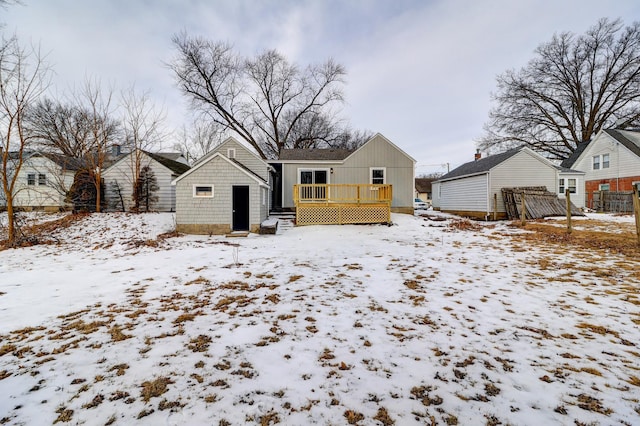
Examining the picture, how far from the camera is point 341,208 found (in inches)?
535

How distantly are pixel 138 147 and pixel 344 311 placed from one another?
17897 mm

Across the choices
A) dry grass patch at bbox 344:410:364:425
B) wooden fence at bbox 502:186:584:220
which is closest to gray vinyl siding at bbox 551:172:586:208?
wooden fence at bbox 502:186:584:220

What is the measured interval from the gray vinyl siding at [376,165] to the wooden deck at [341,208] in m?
3.34

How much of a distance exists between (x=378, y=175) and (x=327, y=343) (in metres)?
15.1

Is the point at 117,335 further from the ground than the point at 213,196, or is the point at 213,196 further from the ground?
the point at 213,196

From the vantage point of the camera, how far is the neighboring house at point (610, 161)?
1975cm

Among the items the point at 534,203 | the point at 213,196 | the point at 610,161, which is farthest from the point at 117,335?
the point at 610,161

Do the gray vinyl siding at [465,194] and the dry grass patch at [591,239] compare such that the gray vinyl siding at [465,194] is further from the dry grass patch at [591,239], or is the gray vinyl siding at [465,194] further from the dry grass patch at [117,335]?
the dry grass patch at [117,335]

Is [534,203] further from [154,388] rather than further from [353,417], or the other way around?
[154,388]

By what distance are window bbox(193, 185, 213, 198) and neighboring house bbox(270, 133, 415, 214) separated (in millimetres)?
6070

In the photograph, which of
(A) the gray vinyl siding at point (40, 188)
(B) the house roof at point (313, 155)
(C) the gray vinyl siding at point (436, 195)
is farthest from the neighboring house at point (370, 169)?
(A) the gray vinyl siding at point (40, 188)

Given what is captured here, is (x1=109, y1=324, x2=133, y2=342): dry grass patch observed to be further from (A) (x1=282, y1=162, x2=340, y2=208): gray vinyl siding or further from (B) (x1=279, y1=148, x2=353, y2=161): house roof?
(B) (x1=279, y1=148, x2=353, y2=161): house roof

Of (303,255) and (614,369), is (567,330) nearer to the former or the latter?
(614,369)

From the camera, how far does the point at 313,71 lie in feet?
95.9
